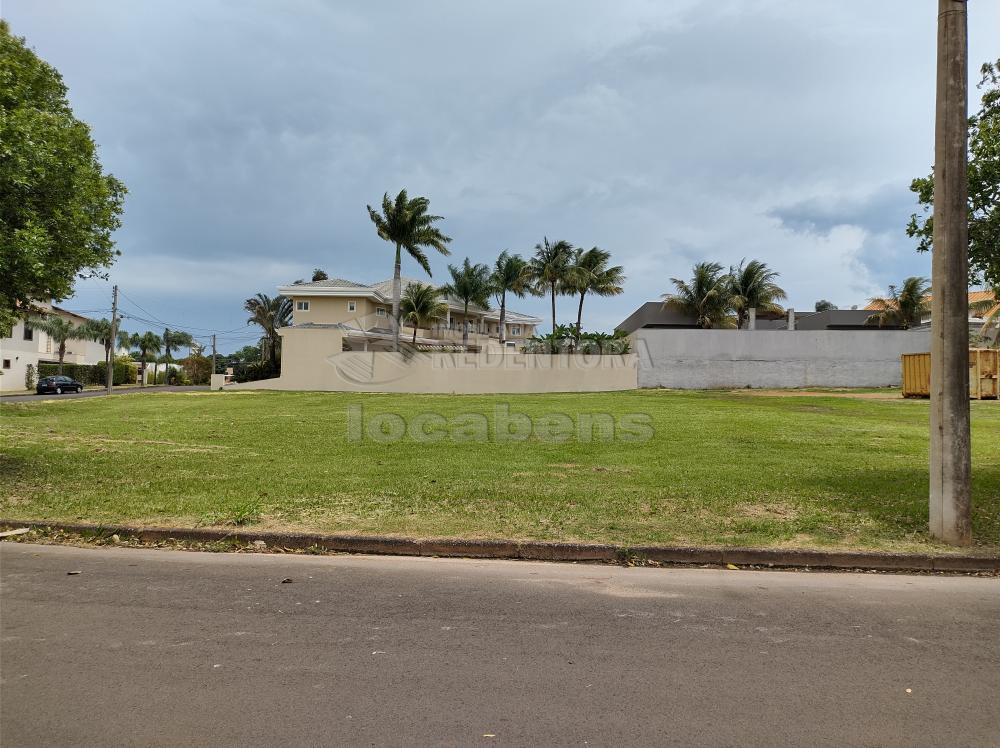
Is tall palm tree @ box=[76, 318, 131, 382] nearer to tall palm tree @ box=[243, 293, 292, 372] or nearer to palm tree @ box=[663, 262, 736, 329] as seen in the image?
tall palm tree @ box=[243, 293, 292, 372]

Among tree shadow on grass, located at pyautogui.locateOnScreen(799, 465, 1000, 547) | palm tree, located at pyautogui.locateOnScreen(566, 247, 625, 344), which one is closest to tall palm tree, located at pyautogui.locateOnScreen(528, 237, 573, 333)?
palm tree, located at pyautogui.locateOnScreen(566, 247, 625, 344)

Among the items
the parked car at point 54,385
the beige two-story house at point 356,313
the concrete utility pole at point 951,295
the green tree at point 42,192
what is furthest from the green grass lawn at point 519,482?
the parked car at point 54,385

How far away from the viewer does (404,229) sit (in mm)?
40406

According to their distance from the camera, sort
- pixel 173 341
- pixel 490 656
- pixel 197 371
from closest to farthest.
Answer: pixel 490 656
pixel 197 371
pixel 173 341

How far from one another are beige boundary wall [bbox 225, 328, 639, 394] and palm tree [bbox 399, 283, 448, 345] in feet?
29.9

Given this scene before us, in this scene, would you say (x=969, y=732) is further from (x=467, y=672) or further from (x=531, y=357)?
(x=531, y=357)

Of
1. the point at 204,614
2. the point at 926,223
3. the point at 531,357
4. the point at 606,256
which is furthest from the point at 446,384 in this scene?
the point at 204,614

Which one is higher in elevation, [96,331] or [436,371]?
[96,331]

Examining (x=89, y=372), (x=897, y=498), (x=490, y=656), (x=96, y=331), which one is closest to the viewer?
(x=490, y=656)

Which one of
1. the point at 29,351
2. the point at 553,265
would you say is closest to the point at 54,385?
the point at 29,351

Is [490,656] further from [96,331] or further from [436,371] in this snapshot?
[96,331]

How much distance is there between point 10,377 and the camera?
4909 centimetres

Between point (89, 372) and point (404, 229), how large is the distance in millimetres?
38093

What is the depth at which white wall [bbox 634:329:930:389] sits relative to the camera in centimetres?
3600
